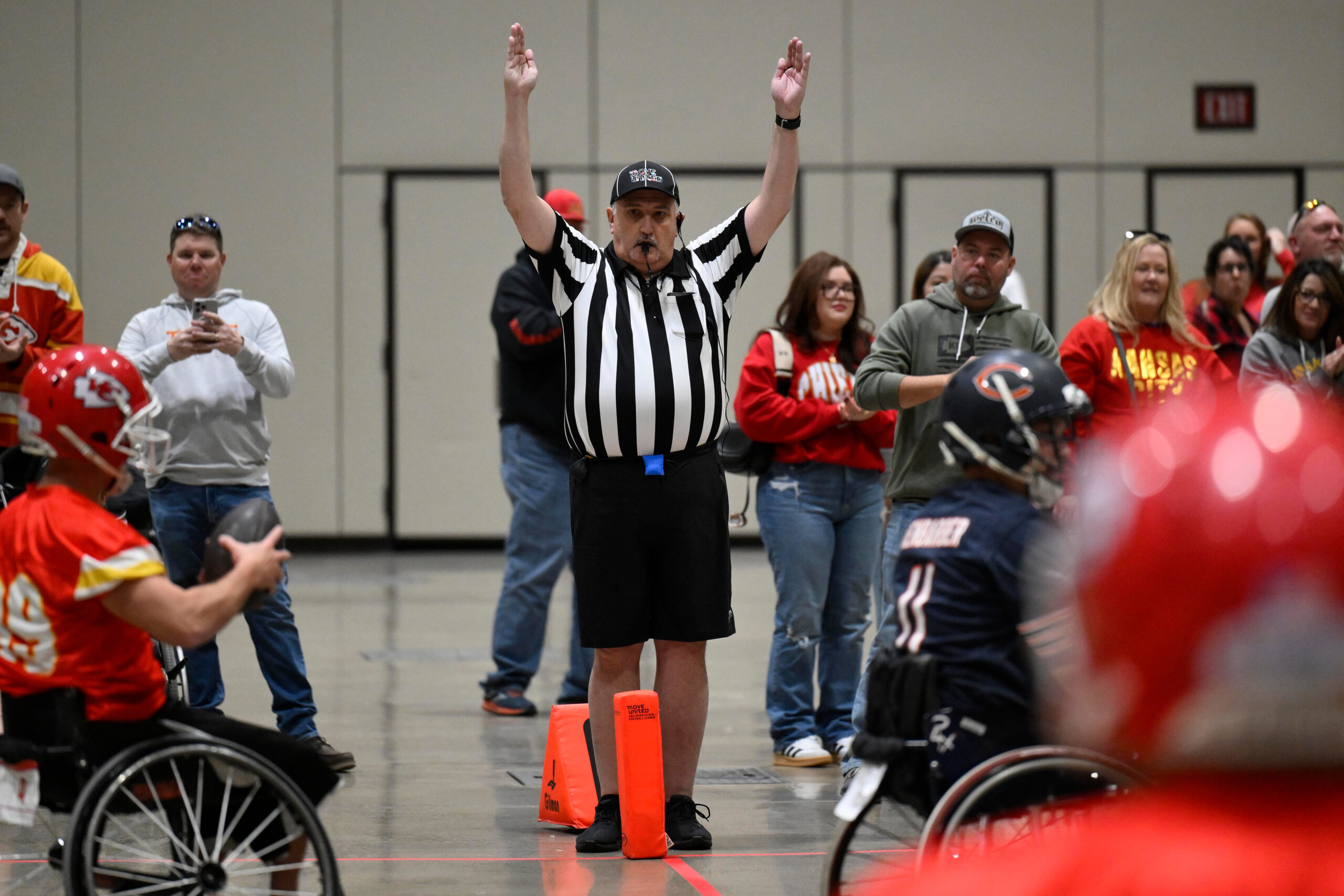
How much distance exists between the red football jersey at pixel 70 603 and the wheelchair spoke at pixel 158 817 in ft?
0.73

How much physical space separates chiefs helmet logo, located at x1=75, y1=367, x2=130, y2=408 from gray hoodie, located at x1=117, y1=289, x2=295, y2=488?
232 centimetres

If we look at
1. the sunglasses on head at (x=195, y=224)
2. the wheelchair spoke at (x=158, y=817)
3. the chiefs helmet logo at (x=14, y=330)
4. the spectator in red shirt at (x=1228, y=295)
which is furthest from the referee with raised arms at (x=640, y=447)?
the spectator in red shirt at (x=1228, y=295)

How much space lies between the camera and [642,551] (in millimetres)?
4387

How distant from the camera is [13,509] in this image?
3.08m

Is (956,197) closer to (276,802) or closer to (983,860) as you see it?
(276,802)

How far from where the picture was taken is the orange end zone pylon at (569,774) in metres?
4.64

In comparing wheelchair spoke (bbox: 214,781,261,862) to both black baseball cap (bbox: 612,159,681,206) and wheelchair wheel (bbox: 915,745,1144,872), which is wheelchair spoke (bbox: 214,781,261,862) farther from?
black baseball cap (bbox: 612,159,681,206)

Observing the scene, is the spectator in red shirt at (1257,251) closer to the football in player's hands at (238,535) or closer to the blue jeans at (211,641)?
the blue jeans at (211,641)

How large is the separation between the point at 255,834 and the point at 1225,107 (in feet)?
40.1

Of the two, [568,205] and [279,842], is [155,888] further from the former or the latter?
[568,205]

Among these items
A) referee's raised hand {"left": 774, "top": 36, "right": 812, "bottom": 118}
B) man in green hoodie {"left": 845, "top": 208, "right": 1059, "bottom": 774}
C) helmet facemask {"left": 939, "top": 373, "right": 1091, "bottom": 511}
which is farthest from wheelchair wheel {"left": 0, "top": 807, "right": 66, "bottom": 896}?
referee's raised hand {"left": 774, "top": 36, "right": 812, "bottom": 118}

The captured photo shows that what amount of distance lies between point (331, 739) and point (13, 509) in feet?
10.3

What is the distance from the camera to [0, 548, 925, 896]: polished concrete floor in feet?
13.5

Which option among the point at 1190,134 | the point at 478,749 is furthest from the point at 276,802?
the point at 1190,134
